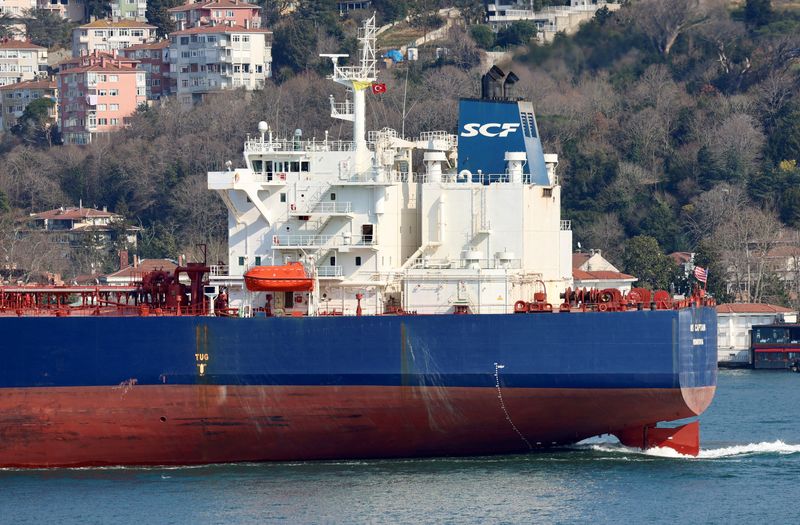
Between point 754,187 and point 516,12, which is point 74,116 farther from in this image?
point 754,187

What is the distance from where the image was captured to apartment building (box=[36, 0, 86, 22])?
138m

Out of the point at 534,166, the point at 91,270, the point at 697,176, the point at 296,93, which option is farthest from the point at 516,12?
the point at 534,166

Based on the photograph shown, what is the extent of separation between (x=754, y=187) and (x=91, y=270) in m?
29.7

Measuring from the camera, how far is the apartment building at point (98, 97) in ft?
367

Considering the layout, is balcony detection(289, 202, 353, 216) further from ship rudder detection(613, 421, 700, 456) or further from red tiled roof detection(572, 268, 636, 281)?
red tiled roof detection(572, 268, 636, 281)

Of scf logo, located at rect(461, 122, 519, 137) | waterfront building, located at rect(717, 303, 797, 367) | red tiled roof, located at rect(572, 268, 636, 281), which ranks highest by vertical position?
scf logo, located at rect(461, 122, 519, 137)

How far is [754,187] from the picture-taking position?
8569 cm

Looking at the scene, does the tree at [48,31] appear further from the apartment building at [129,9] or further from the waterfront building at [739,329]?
the waterfront building at [739,329]

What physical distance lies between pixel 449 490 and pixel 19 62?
96.8m

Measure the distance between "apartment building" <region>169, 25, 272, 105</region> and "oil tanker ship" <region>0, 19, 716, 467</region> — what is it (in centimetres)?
6664

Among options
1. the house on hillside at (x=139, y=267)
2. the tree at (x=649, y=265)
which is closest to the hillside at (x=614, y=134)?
the tree at (x=649, y=265)

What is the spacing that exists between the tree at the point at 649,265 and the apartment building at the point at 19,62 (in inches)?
2404

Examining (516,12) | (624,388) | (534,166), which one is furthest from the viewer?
(516,12)

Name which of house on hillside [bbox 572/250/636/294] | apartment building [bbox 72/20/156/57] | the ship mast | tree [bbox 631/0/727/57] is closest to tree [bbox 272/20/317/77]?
apartment building [bbox 72/20/156/57]
